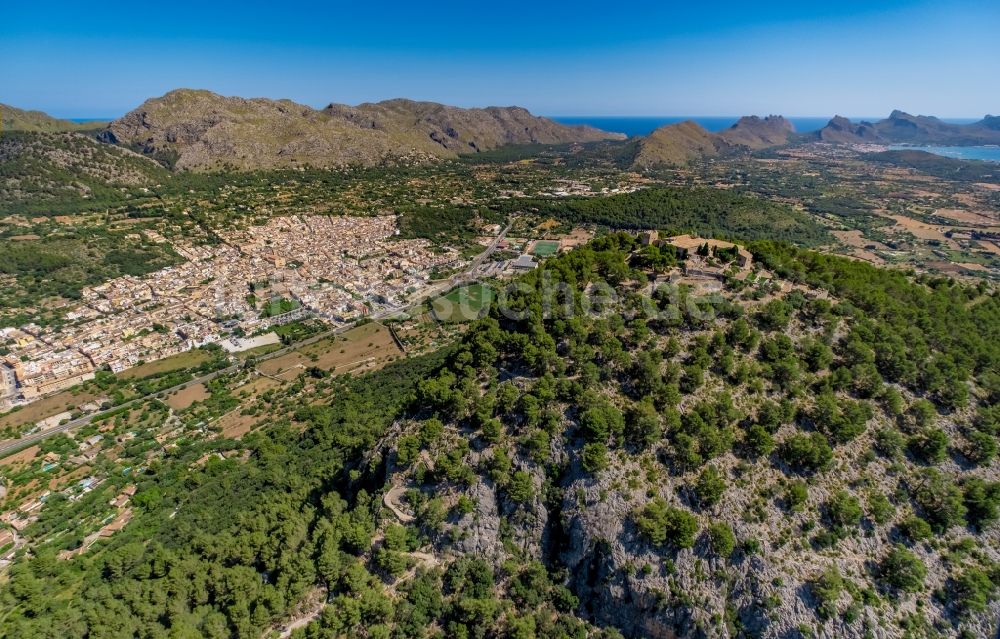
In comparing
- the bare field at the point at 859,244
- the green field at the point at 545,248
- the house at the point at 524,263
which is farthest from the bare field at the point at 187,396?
the bare field at the point at 859,244

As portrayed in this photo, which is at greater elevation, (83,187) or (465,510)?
(83,187)

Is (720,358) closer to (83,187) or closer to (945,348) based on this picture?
(945,348)

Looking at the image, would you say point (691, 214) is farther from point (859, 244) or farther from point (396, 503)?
point (396, 503)

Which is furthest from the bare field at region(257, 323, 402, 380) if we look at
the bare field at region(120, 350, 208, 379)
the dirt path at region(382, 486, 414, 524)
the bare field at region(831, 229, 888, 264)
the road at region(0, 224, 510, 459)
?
the bare field at region(831, 229, 888, 264)

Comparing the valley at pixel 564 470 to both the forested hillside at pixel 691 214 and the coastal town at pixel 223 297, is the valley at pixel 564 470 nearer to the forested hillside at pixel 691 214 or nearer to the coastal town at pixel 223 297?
the coastal town at pixel 223 297

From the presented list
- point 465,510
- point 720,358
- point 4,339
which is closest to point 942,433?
point 720,358

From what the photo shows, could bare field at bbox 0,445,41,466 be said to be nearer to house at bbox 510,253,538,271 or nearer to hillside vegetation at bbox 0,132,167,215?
house at bbox 510,253,538,271
